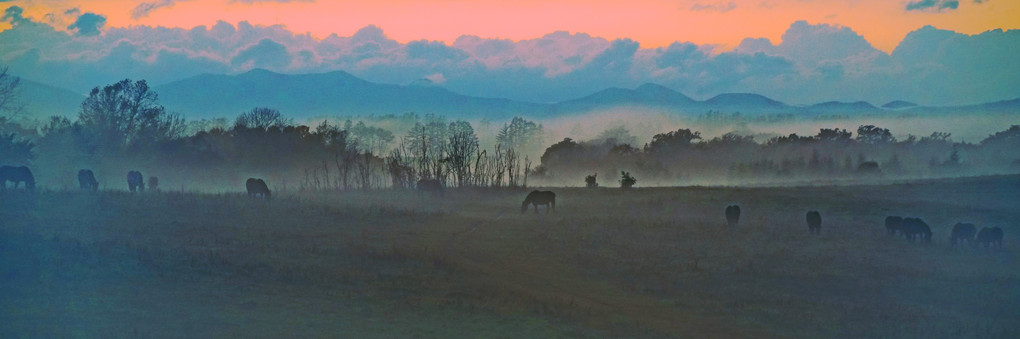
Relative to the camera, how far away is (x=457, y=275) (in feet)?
73.3

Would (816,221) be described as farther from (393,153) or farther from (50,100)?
(50,100)

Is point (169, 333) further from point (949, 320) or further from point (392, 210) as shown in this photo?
point (392, 210)

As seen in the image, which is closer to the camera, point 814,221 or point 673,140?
point 814,221

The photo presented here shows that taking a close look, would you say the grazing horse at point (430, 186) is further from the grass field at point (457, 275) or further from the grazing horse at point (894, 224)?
the grazing horse at point (894, 224)

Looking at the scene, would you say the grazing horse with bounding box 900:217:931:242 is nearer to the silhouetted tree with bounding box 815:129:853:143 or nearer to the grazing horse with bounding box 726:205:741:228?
the grazing horse with bounding box 726:205:741:228

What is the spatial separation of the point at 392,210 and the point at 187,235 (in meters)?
12.5

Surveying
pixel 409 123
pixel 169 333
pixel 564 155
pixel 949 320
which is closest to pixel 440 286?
pixel 169 333

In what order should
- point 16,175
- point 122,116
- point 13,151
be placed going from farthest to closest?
1. point 122,116
2. point 13,151
3. point 16,175

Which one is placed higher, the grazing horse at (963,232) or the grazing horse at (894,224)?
the grazing horse at (894,224)

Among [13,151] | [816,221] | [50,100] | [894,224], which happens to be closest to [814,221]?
[816,221]

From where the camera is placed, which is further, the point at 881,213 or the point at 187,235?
the point at 881,213

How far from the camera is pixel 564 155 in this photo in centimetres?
10819

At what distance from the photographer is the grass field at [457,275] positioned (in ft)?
55.9

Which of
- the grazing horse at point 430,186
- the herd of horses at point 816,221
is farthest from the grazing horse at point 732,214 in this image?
the grazing horse at point 430,186
